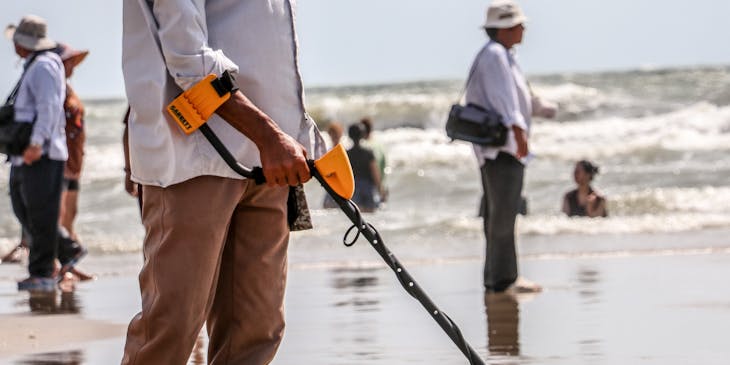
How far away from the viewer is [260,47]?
4.15 metres

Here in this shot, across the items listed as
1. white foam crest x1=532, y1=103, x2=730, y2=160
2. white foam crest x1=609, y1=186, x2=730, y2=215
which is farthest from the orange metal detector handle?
white foam crest x1=532, y1=103, x2=730, y2=160

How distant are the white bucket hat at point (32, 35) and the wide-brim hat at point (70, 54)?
0.23 meters

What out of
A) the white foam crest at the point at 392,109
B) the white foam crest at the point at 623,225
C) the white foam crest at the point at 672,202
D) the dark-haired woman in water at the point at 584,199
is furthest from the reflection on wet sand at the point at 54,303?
the white foam crest at the point at 392,109

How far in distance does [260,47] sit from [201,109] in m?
0.28

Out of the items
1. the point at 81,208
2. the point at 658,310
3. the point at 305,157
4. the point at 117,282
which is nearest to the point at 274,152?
the point at 305,157

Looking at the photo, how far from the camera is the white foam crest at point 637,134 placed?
28781 millimetres

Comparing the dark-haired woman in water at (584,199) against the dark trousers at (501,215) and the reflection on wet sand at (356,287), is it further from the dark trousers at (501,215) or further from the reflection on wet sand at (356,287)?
the dark trousers at (501,215)

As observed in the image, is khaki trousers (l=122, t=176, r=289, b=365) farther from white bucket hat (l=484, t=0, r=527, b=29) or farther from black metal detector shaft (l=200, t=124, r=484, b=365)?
white bucket hat (l=484, t=0, r=527, b=29)

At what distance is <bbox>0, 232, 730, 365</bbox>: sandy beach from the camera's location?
6.90 metres

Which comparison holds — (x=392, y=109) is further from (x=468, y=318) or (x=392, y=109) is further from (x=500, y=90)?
(x=468, y=318)

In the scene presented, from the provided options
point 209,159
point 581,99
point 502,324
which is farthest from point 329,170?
point 581,99

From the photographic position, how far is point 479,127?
893 centimetres

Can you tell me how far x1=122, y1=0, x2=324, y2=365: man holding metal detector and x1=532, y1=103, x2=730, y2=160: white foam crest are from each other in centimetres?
2404

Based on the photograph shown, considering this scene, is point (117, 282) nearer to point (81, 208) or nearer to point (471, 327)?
point (471, 327)
